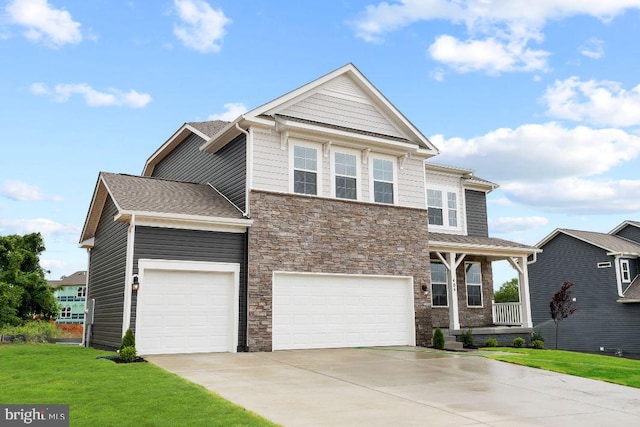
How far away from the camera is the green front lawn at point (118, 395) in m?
6.69

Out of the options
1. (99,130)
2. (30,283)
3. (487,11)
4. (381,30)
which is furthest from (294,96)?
(30,283)

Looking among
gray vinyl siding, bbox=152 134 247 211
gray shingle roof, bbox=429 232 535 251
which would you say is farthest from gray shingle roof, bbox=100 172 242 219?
gray shingle roof, bbox=429 232 535 251

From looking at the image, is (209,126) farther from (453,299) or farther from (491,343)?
(491,343)

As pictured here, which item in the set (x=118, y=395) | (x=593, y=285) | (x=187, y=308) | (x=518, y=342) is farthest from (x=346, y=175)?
(x=593, y=285)

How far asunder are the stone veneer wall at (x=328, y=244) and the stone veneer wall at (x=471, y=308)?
11.3 ft

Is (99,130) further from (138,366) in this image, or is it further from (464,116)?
(464,116)

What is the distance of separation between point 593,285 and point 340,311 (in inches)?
787

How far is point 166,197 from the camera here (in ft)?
51.7

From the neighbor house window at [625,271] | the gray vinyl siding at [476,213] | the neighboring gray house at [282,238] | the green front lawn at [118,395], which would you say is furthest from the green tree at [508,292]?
the green front lawn at [118,395]

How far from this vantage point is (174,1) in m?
14.5

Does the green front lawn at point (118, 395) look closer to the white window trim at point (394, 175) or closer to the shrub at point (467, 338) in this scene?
the white window trim at point (394, 175)

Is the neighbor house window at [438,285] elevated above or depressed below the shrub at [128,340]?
above

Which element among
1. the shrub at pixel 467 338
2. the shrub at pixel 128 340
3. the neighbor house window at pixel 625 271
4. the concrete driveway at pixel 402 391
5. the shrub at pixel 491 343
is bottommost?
the concrete driveway at pixel 402 391

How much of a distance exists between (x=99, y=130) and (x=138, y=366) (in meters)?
10.9
